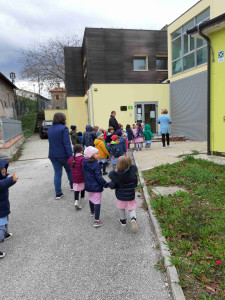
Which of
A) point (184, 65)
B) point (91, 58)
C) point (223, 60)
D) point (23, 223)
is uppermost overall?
point (91, 58)

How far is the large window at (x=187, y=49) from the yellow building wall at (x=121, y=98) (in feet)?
6.49

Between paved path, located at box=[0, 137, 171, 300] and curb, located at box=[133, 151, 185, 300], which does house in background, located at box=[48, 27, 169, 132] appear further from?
curb, located at box=[133, 151, 185, 300]

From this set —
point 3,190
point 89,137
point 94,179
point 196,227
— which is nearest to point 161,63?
point 89,137

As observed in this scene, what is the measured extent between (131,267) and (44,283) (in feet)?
3.49

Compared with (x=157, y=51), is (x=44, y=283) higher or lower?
lower

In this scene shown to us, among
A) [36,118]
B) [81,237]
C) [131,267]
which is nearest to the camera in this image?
[131,267]

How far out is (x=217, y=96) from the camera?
7887 millimetres

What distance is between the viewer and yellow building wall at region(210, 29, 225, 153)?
7.63 metres

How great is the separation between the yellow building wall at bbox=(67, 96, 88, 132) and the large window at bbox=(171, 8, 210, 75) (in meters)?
10.5

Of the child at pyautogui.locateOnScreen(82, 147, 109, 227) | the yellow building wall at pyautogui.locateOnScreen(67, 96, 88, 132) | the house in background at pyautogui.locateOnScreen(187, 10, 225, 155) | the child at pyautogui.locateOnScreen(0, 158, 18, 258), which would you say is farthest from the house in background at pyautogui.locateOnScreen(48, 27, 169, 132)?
the child at pyautogui.locateOnScreen(0, 158, 18, 258)

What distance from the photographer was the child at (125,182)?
3580mm

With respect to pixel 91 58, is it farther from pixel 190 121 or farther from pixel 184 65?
pixel 190 121

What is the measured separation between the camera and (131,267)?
2.86 m

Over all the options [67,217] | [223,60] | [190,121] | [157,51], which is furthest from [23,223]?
[157,51]
